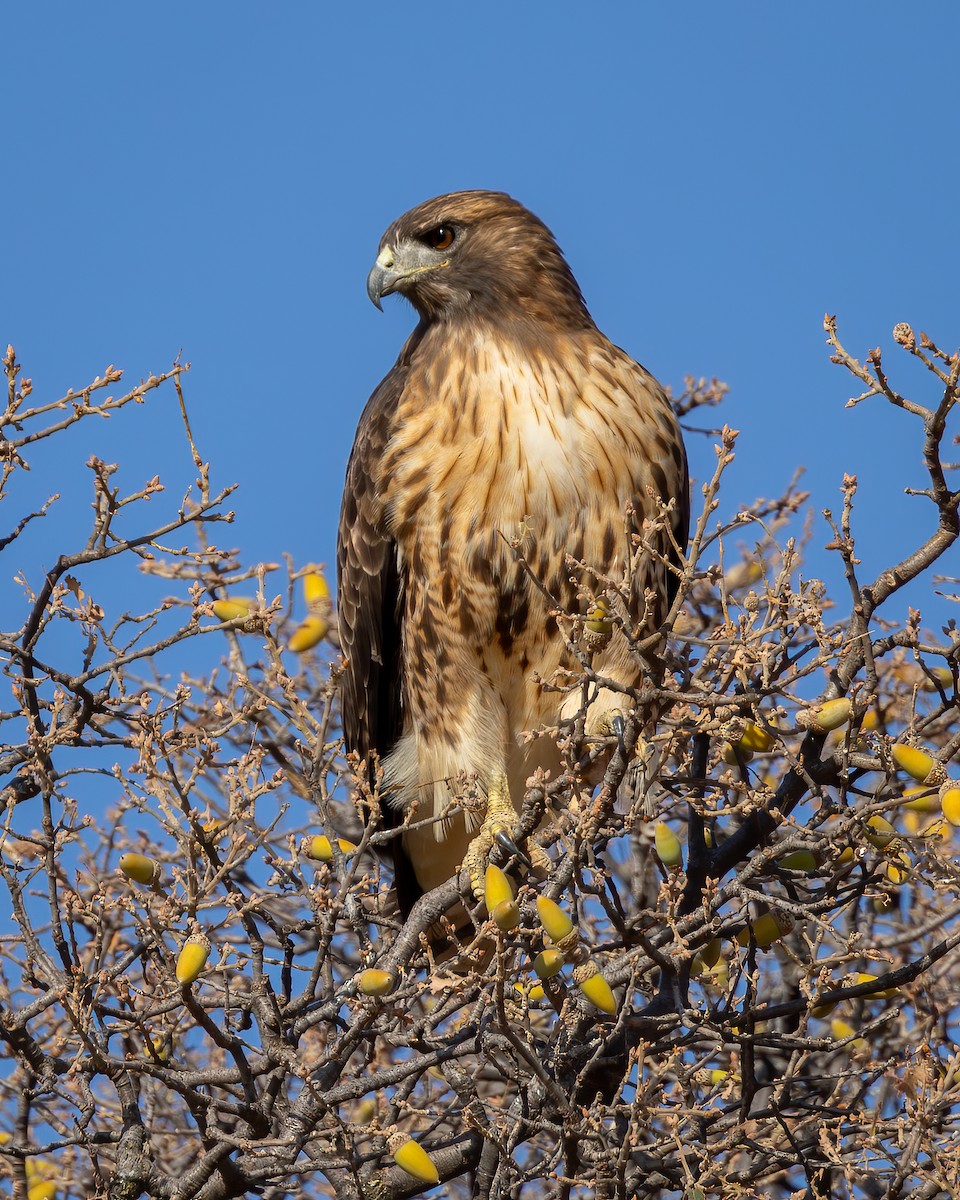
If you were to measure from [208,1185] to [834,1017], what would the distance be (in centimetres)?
241

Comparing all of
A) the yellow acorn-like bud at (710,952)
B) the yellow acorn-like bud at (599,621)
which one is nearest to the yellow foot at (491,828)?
the yellow acorn-like bud at (710,952)

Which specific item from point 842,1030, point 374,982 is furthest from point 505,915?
point 842,1030

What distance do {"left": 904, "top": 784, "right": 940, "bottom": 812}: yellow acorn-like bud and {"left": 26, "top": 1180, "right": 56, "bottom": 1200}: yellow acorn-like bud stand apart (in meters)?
2.59

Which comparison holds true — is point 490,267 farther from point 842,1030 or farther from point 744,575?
point 842,1030

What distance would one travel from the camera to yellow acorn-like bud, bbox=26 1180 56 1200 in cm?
427

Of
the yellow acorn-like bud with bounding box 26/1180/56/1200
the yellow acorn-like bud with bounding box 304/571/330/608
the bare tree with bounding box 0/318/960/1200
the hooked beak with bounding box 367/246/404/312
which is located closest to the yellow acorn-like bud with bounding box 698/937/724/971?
the bare tree with bounding box 0/318/960/1200

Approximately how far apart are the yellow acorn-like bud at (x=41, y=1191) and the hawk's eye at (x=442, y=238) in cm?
362

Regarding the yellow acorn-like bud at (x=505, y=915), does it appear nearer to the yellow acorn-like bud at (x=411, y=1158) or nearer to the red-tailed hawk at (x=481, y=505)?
the yellow acorn-like bud at (x=411, y=1158)

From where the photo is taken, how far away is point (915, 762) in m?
3.55

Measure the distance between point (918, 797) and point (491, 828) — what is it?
72.9 inches

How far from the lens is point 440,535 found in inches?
209

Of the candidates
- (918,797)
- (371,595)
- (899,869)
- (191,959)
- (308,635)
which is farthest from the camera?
(371,595)

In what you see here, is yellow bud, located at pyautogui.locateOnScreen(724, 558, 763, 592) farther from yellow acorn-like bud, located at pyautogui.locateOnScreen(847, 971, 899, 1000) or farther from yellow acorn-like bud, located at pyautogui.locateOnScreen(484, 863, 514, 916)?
yellow acorn-like bud, located at pyautogui.locateOnScreen(484, 863, 514, 916)

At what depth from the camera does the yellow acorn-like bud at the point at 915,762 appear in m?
3.55
